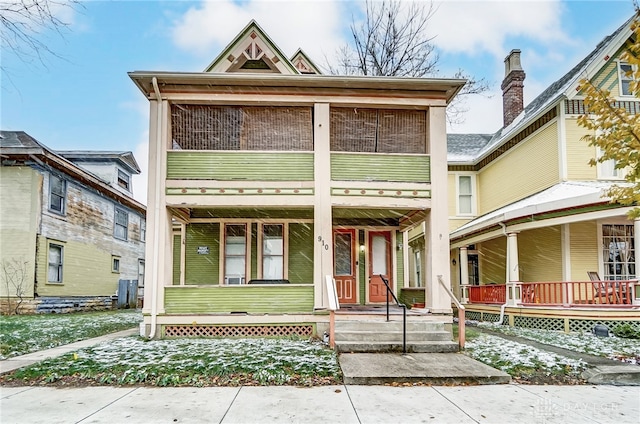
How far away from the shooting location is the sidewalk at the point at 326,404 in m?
5.06

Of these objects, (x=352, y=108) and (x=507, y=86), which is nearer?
(x=352, y=108)

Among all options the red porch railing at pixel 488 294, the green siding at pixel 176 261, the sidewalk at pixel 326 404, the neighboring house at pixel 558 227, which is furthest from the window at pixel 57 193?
the red porch railing at pixel 488 294

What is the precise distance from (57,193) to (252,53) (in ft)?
35.9

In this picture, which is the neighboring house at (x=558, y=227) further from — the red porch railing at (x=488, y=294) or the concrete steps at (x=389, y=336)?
the concrete steps at (x=389, y=336)

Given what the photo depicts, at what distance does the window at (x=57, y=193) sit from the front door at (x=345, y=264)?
36.3 feet

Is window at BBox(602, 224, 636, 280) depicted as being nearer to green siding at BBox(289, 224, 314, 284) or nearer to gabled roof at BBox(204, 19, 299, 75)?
green siding at BBox(289, 224, 314, 284)

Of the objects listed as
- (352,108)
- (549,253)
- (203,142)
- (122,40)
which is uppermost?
(122,40)

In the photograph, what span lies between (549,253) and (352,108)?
7.83m

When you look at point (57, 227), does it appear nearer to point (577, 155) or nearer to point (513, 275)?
point (513, 275)

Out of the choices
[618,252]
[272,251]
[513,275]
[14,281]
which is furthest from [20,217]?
[618,252]

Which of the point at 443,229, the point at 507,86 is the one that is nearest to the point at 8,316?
the point at 443,229

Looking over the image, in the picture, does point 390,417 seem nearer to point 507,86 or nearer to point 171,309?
point 171,309

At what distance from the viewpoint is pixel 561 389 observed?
643 cm

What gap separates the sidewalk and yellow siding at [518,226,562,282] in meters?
7.95
